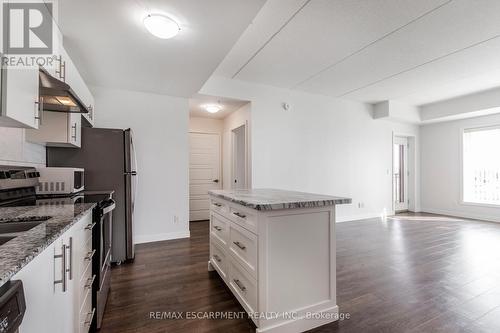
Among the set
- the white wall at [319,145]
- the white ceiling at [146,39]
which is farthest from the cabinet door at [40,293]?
the white wall at [319,145]

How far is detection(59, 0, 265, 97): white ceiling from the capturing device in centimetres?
181

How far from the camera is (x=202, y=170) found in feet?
18.1

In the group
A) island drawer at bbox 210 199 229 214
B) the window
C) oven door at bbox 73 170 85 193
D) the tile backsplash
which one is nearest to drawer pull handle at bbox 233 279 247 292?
island drawer at bbox 210 199 229 214

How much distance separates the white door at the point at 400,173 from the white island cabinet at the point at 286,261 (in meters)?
5.53

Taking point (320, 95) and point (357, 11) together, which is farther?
point (320, 95)

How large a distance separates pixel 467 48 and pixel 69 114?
4919 millimetres

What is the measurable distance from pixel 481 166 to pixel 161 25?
23.8ft

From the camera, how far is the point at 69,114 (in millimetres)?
2281

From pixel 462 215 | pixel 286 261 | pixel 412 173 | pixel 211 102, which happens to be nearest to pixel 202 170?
pixel 211 102

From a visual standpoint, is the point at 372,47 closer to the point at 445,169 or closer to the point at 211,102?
the point at 211,102

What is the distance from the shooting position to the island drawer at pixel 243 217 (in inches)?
64.1

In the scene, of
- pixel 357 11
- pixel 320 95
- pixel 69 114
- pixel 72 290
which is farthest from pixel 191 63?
pixel 320 95

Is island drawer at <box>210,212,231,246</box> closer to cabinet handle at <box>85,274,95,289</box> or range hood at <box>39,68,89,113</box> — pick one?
cabinet handle at <box>85,274,95,289</box>

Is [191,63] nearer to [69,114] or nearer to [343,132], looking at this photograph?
[69,114]
